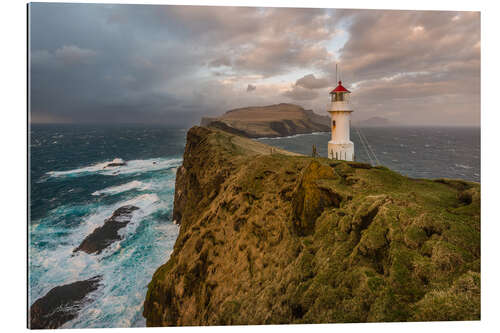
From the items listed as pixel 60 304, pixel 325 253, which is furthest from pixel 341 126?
→ pixel 60 304

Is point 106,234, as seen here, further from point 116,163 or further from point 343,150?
point 343,150

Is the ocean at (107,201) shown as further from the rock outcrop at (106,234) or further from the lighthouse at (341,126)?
the lighthouse at (341,126)

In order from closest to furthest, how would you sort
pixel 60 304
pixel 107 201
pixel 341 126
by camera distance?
pixel 60 304 → pixel 341 126 → pixel 107 201

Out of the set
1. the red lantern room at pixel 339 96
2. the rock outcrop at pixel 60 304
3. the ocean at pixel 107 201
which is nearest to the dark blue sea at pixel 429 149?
the ocean at pixel 107 201

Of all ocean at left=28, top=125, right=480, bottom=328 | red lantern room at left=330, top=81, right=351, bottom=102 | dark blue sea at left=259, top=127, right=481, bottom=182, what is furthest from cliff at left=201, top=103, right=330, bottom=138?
ocean at left=28, top=125, right=480, bottom=328

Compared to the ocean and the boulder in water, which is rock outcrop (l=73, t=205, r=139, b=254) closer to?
the ocean
